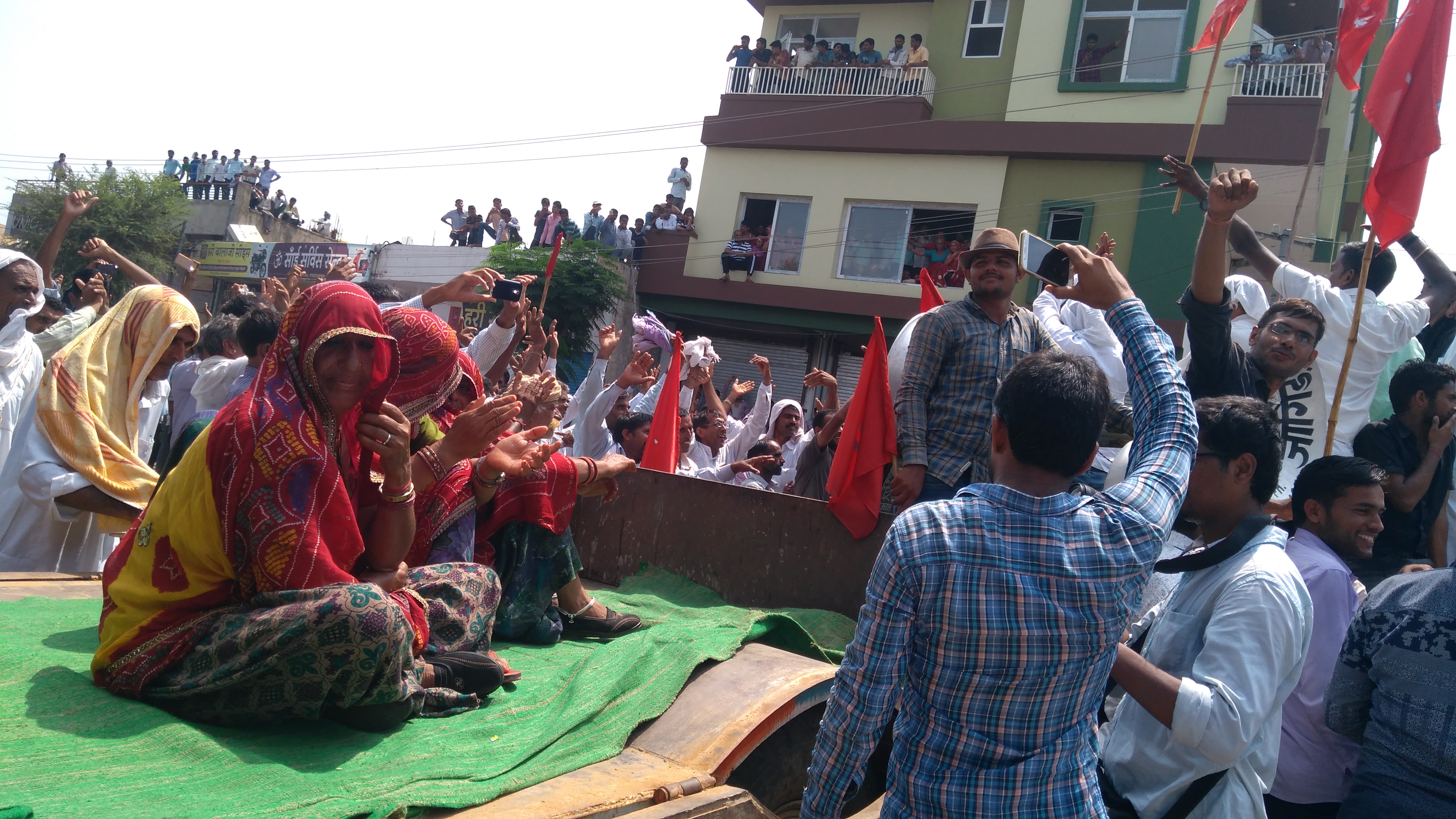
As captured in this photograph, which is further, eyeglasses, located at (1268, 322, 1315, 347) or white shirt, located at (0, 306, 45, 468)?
white shirt, located at (0, 306, 45, 468)

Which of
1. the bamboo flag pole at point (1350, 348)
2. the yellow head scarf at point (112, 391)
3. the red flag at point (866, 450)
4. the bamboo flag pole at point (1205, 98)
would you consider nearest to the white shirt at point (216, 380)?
the yellow head scarf at point (112, 391)

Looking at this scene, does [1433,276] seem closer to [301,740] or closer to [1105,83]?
[301,740]

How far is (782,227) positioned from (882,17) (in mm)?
4514

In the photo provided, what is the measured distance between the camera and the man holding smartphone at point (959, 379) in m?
4.01

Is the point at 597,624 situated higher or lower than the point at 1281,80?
lower

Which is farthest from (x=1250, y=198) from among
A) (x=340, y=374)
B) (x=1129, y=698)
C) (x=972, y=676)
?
(x=340, y=374)

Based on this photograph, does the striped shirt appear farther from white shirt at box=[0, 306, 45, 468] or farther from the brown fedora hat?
white shirt at box=[0, 306, 45, 468]

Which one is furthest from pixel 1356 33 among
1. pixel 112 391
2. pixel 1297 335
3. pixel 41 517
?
pixel 41 517

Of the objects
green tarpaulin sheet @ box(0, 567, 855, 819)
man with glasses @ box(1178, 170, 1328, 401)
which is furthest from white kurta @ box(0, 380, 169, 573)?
man with glasses @ box(1178, 170, 1328, 401)

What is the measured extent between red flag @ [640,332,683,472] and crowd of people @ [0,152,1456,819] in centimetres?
169

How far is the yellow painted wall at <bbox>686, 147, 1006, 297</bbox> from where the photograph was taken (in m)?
17.0

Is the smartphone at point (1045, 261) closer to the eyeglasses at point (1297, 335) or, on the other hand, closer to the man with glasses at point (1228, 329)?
the man with glasses at point (1228, 329)

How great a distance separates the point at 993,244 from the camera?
402 cm

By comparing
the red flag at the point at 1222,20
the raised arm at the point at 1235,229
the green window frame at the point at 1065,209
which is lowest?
the raised arm at the point at 1235,229
